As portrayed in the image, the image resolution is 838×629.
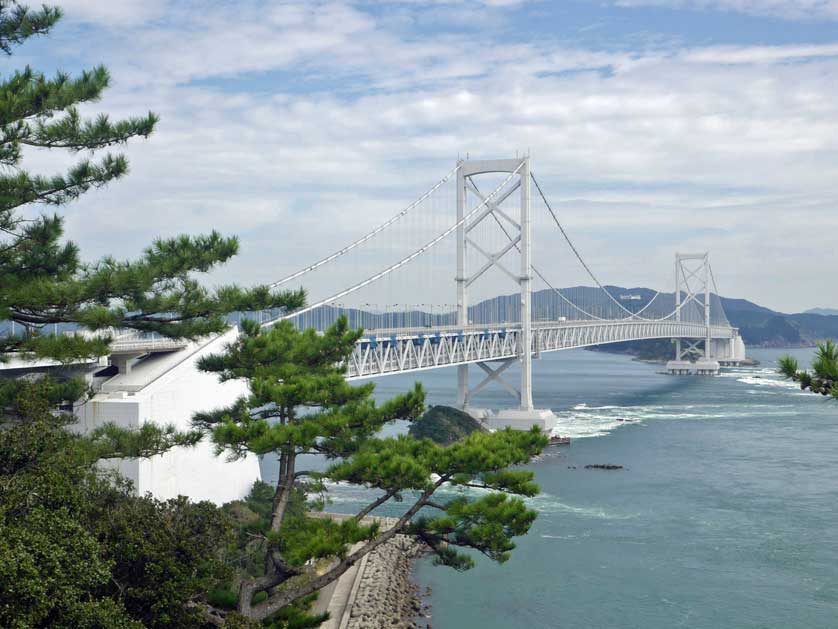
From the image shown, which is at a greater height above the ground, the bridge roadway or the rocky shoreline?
the bridge roadway

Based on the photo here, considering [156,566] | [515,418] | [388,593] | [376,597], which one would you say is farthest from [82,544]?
[515,418]

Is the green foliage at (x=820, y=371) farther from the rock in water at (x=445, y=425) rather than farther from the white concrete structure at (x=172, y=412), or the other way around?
the rock in water at (x=445, y=425)

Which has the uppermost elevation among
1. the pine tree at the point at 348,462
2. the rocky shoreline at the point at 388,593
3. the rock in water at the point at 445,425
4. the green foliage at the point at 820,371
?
the green foliage at the point at 820,371

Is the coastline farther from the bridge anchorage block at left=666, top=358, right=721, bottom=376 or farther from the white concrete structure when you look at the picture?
the bridge anchorage block at left=666, top=358, right=721, bottom=376

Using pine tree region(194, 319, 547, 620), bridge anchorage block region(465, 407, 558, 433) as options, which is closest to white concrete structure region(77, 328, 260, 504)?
pine tree region(194, 319, 547, 620)

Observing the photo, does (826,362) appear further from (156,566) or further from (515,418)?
(515,418)

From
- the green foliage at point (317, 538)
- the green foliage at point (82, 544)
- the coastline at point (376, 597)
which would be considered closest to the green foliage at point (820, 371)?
the green foliage at point (317, 538)
